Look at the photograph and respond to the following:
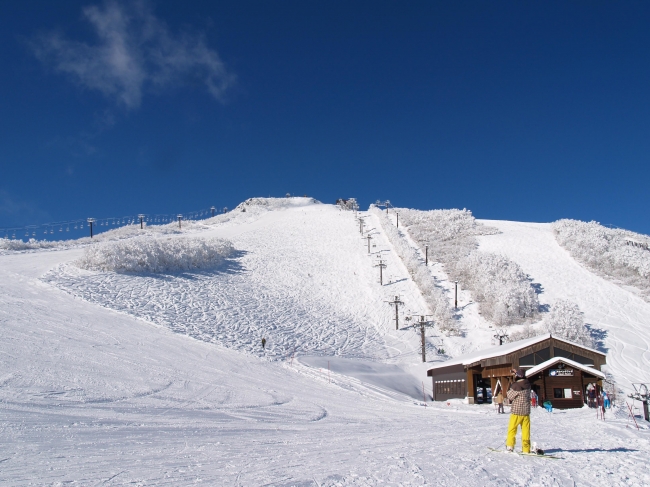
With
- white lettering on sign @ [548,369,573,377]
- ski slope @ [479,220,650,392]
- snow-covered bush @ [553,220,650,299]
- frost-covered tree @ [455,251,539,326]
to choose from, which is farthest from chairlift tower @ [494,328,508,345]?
snow-covered bush @ [553,220,650,299]

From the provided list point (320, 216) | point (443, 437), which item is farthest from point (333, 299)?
point (320, 216)

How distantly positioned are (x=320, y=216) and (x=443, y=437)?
67.1m

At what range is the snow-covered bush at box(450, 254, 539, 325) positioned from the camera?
35644mm

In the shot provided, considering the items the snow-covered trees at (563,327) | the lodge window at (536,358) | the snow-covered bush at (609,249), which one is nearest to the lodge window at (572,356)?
the lodge window at (536,358)

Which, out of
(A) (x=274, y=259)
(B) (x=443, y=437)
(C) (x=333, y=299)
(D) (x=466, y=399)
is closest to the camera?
(B) (x=443, y=437)

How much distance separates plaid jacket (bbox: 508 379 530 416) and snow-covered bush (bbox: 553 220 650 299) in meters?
38.4

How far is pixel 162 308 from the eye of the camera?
28578 millimetres

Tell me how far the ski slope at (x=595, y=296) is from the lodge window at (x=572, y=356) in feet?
13.3

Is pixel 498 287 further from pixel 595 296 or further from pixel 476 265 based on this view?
pixel 595 296

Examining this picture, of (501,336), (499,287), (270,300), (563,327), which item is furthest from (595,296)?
(270,300)

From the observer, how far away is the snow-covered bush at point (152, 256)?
3453 centimetres

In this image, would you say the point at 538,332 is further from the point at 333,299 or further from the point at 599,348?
the point at 333,299

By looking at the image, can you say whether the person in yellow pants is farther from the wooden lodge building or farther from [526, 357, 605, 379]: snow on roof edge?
[526, 357, 605, 379]: snow on roof edge

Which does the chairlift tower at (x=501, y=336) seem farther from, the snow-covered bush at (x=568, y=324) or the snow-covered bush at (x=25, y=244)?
the snow-covered bush at (x=25, y=244)
